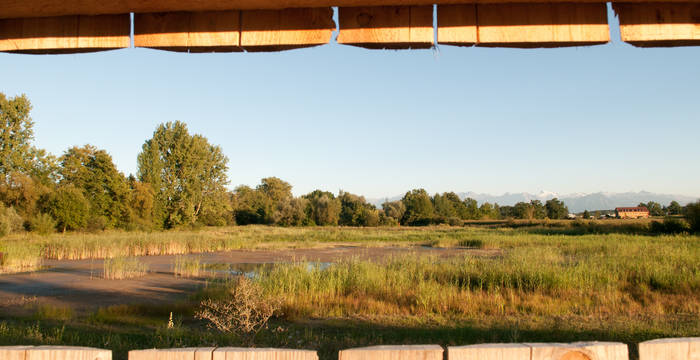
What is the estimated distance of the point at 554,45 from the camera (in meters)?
2.50

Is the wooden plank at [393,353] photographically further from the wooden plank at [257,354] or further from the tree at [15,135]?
the tree at [15,135]

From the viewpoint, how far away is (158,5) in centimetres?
243

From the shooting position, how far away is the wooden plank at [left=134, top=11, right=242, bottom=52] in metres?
2.54

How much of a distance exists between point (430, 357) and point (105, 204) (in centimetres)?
4341

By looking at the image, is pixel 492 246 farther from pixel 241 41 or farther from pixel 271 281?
pixel 241 41

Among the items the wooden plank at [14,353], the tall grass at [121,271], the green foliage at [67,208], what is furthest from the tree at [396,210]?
the wooden plank at [14,353]

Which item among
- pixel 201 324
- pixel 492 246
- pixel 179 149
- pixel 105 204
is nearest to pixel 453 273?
pixel 201 324

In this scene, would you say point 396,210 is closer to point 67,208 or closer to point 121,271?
point 67,208

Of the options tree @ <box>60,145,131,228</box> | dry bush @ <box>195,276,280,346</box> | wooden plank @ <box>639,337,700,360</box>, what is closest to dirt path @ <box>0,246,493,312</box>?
dry bush @ <box>195,276,280,346</box>

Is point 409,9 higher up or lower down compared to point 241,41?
higher up

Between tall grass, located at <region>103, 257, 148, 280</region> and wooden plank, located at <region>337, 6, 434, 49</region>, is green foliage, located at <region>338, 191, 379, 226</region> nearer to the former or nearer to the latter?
tall grass, located at <region>103, 257, 148, 280</region>

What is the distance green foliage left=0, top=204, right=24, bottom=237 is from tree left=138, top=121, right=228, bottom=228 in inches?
705

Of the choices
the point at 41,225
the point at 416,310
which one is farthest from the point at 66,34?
the point at 41,225

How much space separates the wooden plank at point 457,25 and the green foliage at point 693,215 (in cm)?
3477
